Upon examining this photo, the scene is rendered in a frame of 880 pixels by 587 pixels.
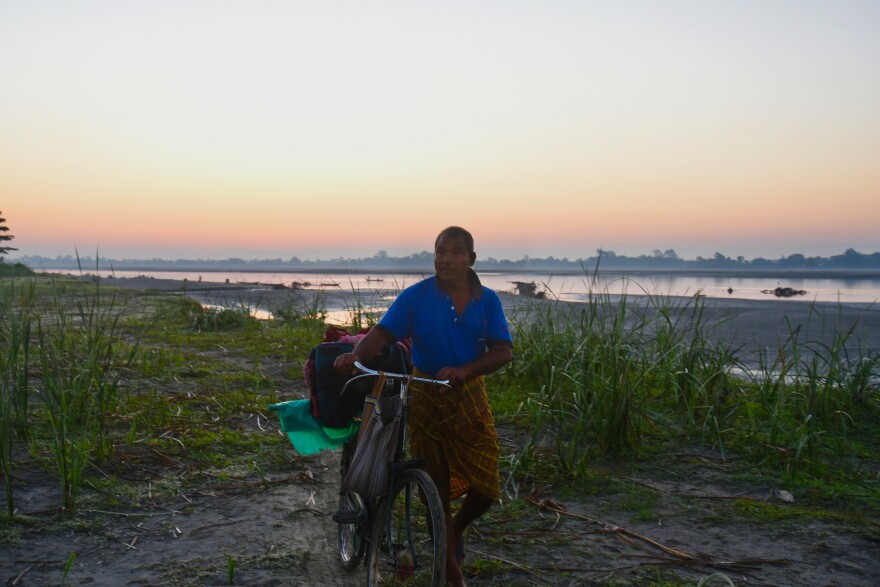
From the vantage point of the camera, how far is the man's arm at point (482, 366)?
2855 mm

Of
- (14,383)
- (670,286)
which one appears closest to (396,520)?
(14,383)

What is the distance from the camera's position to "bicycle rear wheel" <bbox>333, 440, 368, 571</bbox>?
3166mm

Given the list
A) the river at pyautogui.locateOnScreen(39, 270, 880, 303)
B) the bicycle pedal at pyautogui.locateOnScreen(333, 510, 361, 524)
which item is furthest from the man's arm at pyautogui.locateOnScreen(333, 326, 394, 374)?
the river at pyautogui.locateOnScreen(39, 270, 880, 303)

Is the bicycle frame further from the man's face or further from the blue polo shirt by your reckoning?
the man's face

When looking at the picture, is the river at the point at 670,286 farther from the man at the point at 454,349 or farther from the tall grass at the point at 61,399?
the man at the point at 454,349

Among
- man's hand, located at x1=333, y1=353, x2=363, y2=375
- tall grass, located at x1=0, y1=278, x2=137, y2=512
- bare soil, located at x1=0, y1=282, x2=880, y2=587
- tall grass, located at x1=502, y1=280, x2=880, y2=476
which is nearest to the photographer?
man's hand, located at x1=333, y1=353, x2=363, y2=375

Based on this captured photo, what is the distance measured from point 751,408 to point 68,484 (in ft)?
18.0

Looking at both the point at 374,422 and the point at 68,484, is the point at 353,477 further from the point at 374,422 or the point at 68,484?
the point at 68,484

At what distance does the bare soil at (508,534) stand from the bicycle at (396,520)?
0.92 ft

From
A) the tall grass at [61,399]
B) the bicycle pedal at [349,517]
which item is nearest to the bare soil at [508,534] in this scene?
the tall grass at [61,399]

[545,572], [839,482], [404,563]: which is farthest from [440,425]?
[839,482]

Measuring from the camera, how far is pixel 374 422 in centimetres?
282

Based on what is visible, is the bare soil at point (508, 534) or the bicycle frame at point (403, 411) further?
the bare soil at point (508, 534)

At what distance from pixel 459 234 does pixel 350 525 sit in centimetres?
170
